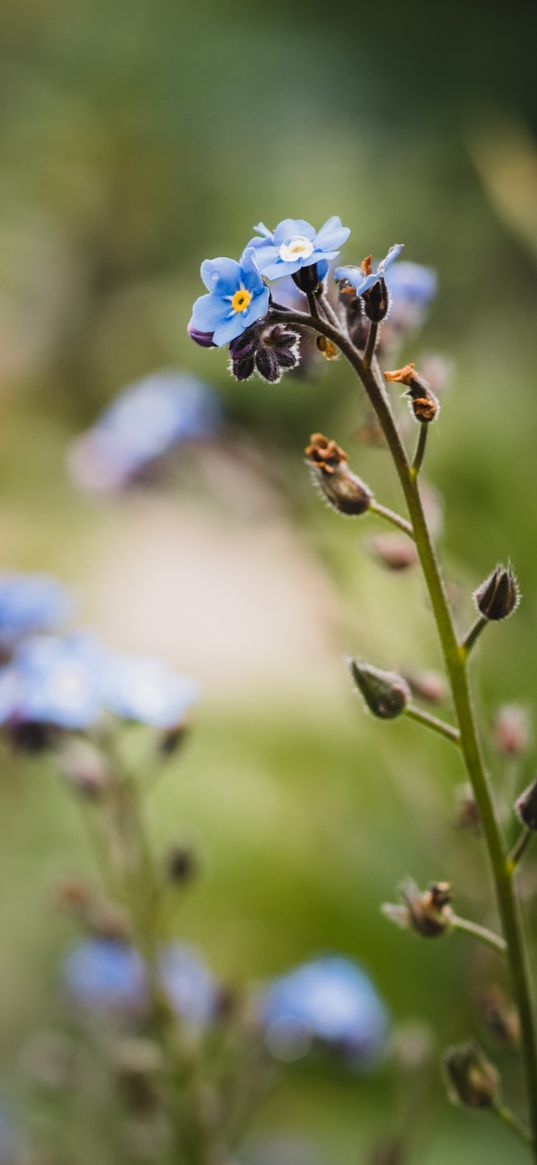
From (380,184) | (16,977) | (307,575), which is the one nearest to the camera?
(16,977)

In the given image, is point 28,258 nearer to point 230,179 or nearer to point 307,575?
point 230,179

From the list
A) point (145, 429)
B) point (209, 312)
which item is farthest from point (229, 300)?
point (145, 429)

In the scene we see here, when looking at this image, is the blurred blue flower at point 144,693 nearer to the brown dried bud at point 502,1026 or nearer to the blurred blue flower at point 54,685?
the blurred blue flower at point 54,685

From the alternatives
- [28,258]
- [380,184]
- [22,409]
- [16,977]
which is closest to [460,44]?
[380,184]

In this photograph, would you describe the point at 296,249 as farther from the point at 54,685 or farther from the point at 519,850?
the point at 54,685

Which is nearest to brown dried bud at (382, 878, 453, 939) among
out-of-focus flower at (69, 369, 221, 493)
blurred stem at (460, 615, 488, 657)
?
→ blurred stem at (460, 615, 488, 657)

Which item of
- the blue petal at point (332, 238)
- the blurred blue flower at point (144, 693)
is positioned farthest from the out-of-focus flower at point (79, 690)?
the blue petal at point (332, 238)

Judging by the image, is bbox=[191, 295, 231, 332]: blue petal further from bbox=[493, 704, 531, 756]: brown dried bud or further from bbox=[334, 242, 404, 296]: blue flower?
bbox=[493, 704, 531, 756]: brown dried bud
